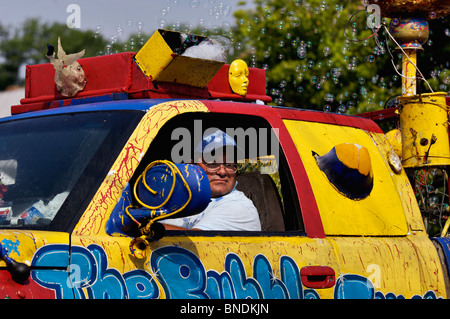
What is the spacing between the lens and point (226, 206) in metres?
3.85

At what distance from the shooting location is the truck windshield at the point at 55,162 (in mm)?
3068

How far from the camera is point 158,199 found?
2.90 m

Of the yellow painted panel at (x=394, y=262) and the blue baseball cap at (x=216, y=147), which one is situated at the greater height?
the blue baseball cap at (x=216, y=147)

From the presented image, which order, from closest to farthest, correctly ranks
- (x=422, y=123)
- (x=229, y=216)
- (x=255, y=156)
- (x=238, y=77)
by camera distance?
(x=229, y=216), (x=238, y=77), (x=255, y=156), (x=422, y=123)

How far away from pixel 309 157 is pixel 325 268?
61cm

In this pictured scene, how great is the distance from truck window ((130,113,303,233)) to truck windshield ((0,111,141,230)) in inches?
10.8

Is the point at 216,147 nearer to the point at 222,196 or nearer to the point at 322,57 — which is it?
the point at 222,196

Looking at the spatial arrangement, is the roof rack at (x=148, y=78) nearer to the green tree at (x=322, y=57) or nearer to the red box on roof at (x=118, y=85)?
the red box on roof at (x=118, y=85)

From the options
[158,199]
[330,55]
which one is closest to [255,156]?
[158,199]

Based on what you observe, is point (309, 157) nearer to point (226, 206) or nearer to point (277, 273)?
point (226, 206)

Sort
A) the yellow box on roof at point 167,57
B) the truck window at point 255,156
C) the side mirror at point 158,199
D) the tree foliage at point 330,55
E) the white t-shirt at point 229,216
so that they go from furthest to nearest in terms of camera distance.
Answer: the tree foliage at point 330,55, the truck window at point 255,156, the yellow box on roof at point 167,57, the white t-shirt at point 229,216, the side mirror at point 158,199

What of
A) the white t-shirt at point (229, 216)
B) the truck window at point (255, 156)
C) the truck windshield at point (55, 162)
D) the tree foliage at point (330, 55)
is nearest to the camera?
the truck windshield at point (55, 162)

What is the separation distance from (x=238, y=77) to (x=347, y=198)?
0.97 metres

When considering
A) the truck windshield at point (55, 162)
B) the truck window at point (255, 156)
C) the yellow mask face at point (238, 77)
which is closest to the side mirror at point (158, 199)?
the truck windshield at point (55, 162)
